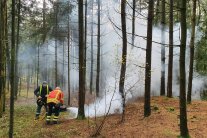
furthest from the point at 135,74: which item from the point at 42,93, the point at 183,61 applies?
the point at 183,61

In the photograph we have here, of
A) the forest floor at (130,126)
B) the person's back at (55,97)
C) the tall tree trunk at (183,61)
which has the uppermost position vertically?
the tall tree trunk at (183,61)

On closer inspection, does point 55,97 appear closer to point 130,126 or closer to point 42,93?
point 42,93

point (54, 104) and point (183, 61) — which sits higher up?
point (183, 61)

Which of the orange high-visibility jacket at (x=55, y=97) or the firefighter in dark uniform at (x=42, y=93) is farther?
the firefighter in dark uniform at (x=42, y=93)

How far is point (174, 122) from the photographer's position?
12461 mm

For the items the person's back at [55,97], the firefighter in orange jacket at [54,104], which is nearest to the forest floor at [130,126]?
the firefighter in orange jacket at [54,104]

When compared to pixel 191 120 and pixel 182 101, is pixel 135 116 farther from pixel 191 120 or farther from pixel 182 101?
pixel 182 101

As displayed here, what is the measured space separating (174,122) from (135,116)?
2.19 meters

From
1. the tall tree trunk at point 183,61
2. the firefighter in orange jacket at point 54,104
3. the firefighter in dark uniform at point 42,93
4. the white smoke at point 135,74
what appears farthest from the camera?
the white smoke at point 135,74

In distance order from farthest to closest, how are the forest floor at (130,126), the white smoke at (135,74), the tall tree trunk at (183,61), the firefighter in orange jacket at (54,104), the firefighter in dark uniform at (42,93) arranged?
1. the white smoke at (135,74)
2. the firefighter in dark uniform at (42,93)
3. the firefighter in orange jacket at (54,104)
4. the forest floor at (130,126)
5. the tall tree trunk at (183,61)

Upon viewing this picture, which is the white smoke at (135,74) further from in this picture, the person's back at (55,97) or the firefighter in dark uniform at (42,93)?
the firefighter in dark uniform at (42,93)

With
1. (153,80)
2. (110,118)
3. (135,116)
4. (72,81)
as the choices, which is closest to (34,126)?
(110,118)

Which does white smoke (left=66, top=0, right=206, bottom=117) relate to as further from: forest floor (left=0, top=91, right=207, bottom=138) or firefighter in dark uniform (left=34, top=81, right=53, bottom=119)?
firefighter in dark uniform (left=34, top=81, right=53, bottom=119)

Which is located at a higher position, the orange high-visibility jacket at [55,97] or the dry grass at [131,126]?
the orange high-visibility jacket at [55,97]
